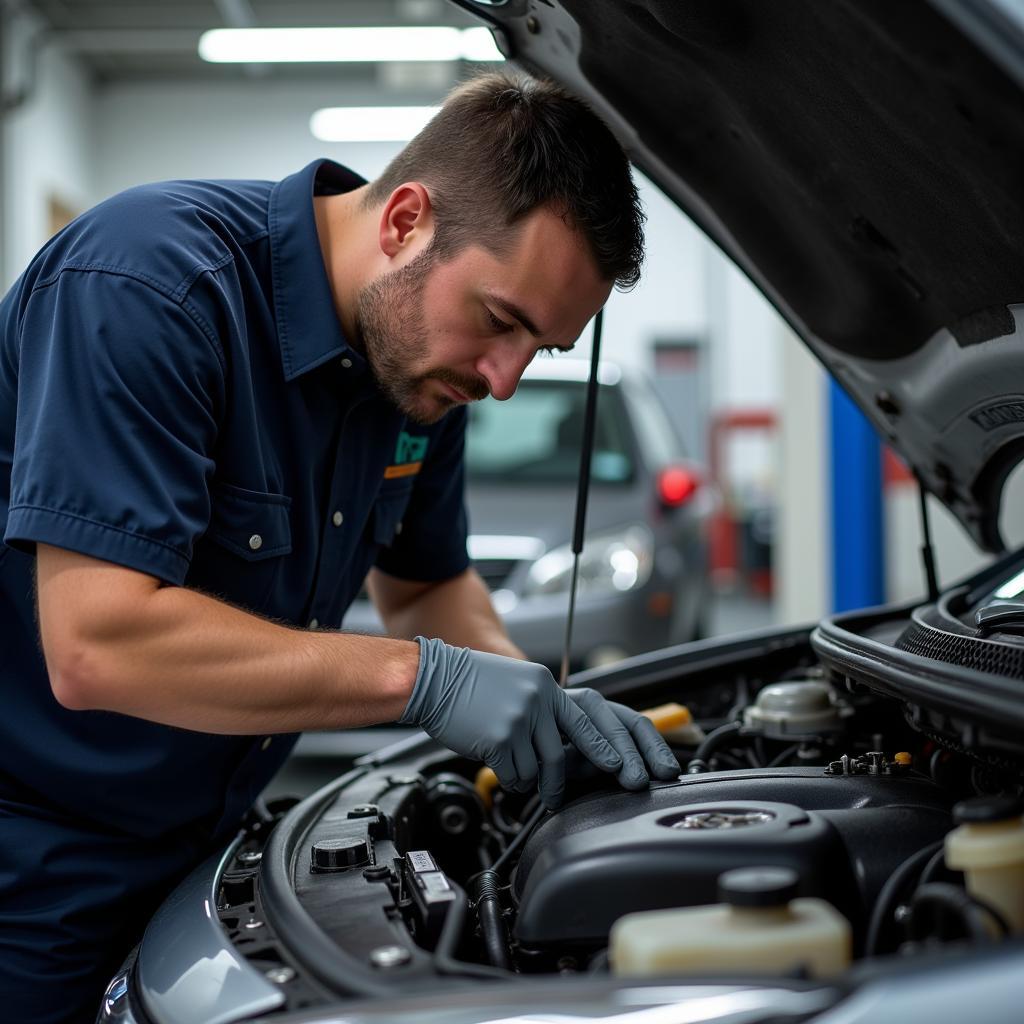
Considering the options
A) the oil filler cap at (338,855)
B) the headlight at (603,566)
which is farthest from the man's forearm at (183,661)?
the headlight at (603,566)

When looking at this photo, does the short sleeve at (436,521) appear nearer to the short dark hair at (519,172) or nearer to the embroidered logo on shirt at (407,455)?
the embroidered logo on shirt at (407,455)

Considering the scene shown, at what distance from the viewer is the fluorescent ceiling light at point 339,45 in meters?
7.96

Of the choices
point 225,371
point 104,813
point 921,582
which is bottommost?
point 921,582

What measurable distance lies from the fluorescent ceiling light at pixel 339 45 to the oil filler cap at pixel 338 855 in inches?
294

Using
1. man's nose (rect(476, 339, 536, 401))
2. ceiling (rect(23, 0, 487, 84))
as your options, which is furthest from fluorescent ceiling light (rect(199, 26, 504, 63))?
man's nose (rect(476, 339, 536, 401))

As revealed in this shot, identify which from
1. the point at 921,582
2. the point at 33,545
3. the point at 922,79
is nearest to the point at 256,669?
the point at 33,545

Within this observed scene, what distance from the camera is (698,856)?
890mm

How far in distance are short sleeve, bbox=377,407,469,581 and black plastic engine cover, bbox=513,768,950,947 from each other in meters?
0.75

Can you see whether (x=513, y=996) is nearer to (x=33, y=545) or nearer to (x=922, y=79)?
(x=33, y=545)

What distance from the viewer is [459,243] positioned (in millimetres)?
1261

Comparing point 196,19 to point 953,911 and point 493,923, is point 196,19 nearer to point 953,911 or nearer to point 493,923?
point 493,923

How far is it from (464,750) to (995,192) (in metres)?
0.71

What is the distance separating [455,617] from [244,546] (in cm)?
52

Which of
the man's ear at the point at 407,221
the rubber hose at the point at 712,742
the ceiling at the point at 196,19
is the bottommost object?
the rubber hose at the point at 712,742
